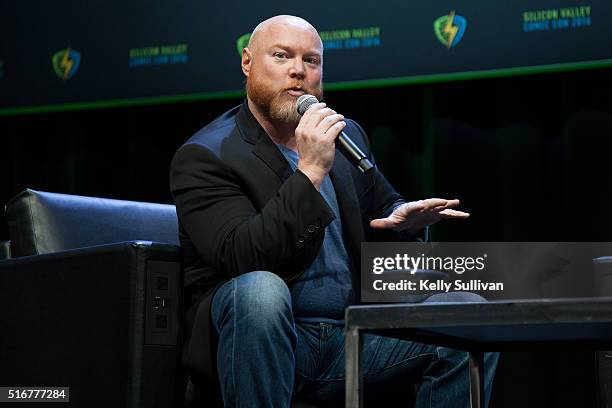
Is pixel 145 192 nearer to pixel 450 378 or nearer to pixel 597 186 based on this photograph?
pixel 597 186

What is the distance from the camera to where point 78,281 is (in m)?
1.61

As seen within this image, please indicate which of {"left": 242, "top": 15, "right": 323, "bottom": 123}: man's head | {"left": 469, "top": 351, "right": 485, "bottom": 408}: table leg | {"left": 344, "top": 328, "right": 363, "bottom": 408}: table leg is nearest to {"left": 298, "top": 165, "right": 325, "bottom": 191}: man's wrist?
{"left": 242, "top": 15, "right": 323, "bottom": 123}: man's head

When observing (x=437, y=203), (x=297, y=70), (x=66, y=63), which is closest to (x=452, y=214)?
(x=437, y=203)

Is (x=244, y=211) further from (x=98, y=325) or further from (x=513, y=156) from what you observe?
(x=513, y=156)

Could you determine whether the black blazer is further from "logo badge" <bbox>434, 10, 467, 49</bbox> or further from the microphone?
"logo badge" <bbox>434, 10, 467, 49</bbox>

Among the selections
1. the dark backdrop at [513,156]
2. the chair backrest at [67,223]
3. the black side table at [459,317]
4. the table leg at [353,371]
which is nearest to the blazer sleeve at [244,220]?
the chair backrest at [67,223]

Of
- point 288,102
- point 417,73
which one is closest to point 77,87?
point 417,73

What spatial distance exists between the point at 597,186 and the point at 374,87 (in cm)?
74

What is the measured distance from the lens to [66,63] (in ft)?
10.6

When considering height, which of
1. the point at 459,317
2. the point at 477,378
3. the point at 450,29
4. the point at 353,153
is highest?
the point at 450,29

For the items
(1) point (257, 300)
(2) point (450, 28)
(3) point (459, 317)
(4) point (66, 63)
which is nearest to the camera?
(3) point (459, 317)

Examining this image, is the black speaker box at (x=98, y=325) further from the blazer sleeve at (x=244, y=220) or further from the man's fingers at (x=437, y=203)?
the man's fingers at (x=437, y=203)

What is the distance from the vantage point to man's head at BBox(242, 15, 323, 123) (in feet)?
6.01

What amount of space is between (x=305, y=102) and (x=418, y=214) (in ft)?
1.03
